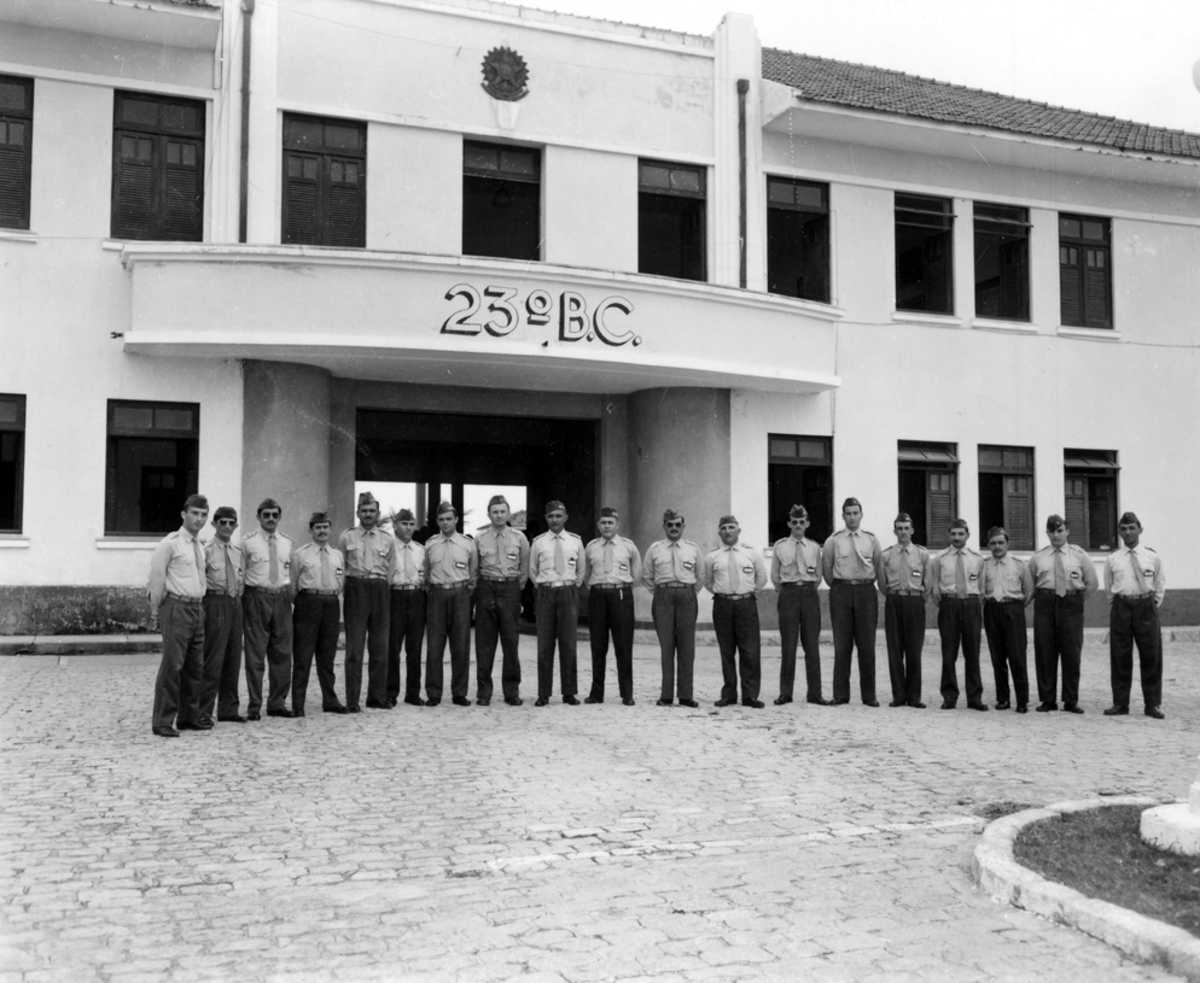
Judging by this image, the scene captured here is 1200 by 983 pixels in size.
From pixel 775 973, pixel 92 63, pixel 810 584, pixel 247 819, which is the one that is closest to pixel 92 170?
pixel 92 63

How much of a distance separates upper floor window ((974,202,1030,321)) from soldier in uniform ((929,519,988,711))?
29.6 feet

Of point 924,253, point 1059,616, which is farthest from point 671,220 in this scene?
point 1059,616

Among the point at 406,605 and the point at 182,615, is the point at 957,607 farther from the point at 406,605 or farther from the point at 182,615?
the point at 182,615

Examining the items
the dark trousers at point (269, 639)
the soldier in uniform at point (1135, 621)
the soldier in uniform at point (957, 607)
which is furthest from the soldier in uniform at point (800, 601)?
the dark trousers at point (269, 639)

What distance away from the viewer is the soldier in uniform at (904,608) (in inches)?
447

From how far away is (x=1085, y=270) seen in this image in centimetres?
2006

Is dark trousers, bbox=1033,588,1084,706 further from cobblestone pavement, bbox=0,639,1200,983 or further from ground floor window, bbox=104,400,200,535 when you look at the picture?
ground floor window, bbox=104,400,200,535

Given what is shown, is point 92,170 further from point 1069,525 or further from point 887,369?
point 1069,525

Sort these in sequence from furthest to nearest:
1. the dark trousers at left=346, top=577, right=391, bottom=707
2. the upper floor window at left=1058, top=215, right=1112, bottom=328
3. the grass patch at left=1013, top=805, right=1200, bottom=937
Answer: the upper floor window at left=1058, top=215, right=1112, bottom=328
the dark trousers at left=346, top=577, right=391, bottom=707
the grass patch at left=1013, top=805, right=1200, bottom=937

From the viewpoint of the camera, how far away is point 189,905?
5016 mm

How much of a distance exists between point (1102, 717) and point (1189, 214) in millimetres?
13076

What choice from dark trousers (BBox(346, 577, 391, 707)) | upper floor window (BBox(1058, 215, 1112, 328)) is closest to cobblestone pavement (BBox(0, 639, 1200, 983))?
dark trousers (BBox(346, 577, 391, 707))

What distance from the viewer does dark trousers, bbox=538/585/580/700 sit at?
11016 millimetres

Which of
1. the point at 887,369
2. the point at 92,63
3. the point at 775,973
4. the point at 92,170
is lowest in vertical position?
the point at 775,973
